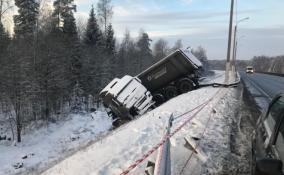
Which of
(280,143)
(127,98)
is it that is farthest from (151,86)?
(280,143)

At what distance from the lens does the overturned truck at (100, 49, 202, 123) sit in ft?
62.1

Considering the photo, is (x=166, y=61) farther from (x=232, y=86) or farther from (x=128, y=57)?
(x=128, y=57)

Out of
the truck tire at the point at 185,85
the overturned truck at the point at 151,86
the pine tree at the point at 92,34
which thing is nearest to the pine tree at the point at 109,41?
the pine tree at the point at 92,34

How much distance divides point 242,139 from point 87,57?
44947 millimetres

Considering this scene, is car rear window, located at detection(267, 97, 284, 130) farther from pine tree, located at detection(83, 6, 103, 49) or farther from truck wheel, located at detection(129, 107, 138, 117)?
pine tree, located at detection(83, 6, 103, 49)

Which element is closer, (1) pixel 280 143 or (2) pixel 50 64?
(1) pixel 280 143

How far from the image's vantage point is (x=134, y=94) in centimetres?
1923

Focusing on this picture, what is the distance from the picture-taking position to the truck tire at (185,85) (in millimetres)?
22109

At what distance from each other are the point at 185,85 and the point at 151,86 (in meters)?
2.16

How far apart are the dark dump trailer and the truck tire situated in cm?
15

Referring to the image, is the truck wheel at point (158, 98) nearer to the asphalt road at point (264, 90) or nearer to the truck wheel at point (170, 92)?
the truck wheel at point (170, 92)

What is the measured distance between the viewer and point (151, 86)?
2147 centimetres

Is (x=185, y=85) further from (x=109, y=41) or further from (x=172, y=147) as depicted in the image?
(x=109, y=41)

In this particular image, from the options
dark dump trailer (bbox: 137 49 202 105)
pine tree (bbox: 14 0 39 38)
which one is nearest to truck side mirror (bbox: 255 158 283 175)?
dark dump trailer (bbox: 137 49 202 105)
